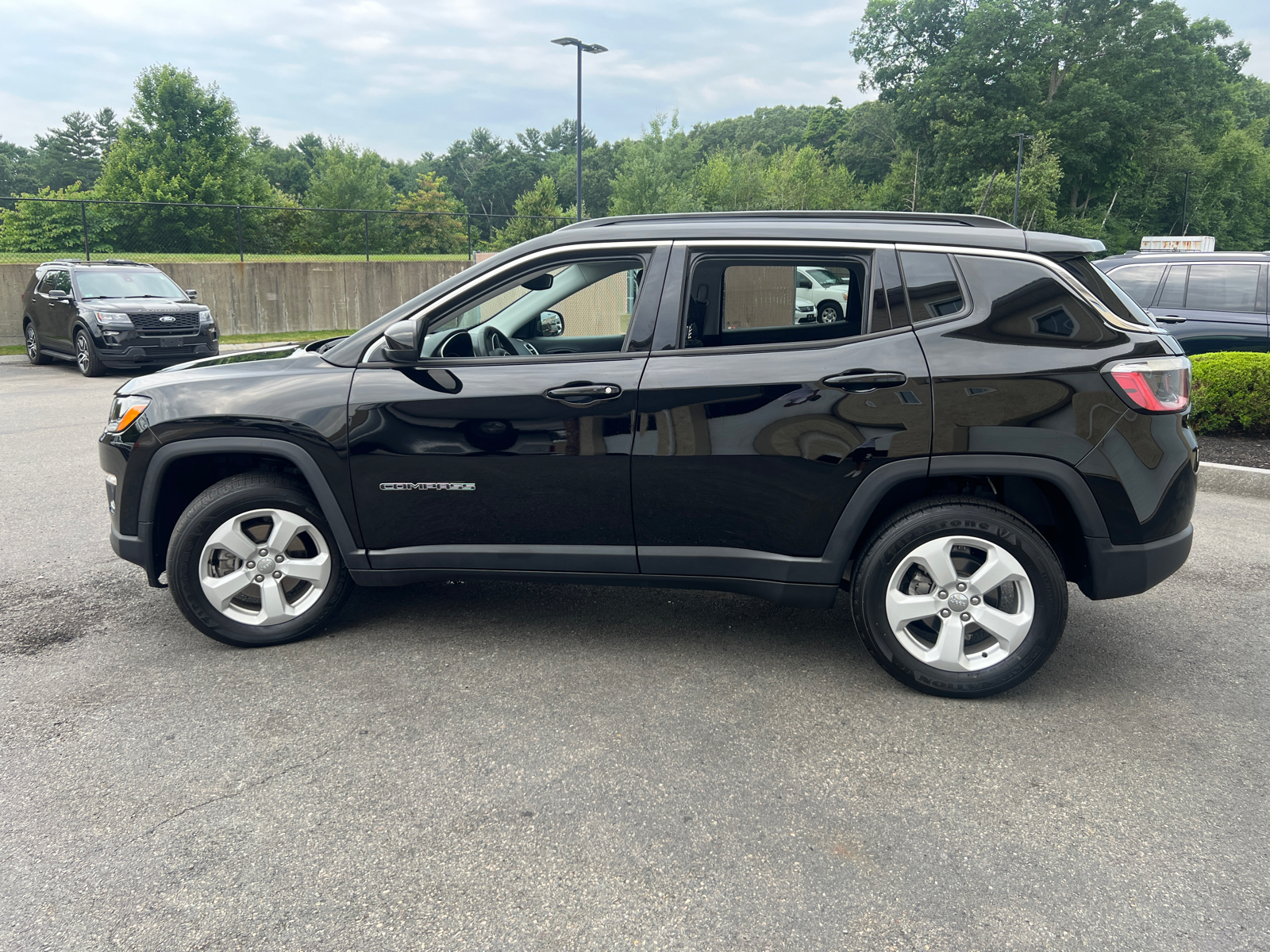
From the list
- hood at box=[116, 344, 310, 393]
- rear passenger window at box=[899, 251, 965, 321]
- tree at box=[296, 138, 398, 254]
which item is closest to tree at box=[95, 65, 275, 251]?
tree at box=[296, 138, 398, 254]

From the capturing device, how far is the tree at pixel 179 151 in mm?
39625

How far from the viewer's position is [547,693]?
3576mm

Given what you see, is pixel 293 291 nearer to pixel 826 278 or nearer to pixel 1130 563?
pixel 826 278

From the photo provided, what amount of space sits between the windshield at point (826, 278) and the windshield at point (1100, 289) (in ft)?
2.66

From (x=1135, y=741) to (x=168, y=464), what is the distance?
397 cm

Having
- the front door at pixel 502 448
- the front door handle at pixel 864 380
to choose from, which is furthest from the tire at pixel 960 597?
the front door at pixel 502 448

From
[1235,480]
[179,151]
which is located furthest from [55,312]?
[179,151]

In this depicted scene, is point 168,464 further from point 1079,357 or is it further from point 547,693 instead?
point 1079,357

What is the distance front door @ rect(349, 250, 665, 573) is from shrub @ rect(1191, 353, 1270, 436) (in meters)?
7.07

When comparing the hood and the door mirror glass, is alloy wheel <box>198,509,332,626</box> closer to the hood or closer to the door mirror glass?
the hood

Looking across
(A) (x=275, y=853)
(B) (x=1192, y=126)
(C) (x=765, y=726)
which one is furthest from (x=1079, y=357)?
(B) (x=1192, y=126)

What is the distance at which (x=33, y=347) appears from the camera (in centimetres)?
1647

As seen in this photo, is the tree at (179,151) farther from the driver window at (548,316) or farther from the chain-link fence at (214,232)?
the driver window at (548,316)

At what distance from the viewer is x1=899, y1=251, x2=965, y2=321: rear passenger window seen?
3.47 m
